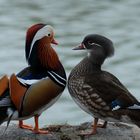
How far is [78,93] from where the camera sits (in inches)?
233

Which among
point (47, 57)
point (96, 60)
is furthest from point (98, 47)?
point (47, 57)

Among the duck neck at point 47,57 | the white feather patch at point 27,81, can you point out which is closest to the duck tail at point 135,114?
the duck neck at point 47,57

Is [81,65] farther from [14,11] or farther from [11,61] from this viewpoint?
[14,11]

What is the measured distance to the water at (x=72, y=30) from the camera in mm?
11453

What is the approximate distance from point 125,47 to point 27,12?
9.87 feet

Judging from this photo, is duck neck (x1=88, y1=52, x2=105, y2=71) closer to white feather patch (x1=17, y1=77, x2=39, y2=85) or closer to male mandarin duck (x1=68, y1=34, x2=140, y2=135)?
male mandarin duck (x1=68, y1=34, x2=140, y2=135)

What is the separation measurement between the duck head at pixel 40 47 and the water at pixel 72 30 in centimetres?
433

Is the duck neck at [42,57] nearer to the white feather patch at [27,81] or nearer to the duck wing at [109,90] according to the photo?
the white feather patch at [27,81]

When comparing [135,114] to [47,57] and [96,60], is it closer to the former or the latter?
[96,60]

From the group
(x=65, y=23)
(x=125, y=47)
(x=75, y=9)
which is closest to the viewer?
(x=125, y=47)

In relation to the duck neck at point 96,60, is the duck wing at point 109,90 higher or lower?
lower

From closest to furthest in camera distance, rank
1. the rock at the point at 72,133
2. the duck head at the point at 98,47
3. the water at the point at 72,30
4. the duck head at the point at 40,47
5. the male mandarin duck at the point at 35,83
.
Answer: the male mandarin duck at the point at 35,83, the duck head at the point at 40,47, the rock at the point at 72,133, the duck head at the point at 98,47, the water at the point at 72,30

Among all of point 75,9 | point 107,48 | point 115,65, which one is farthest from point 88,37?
point 75,9

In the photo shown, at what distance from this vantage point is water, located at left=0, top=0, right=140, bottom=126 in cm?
1145
